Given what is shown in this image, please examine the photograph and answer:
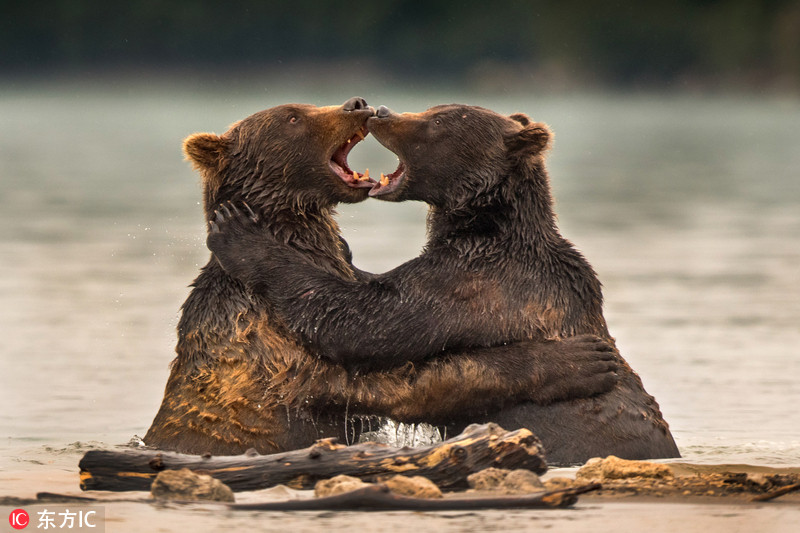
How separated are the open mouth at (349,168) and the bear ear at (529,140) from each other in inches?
33.6

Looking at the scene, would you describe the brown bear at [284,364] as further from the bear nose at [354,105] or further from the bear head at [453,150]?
the bear head at [453,150]

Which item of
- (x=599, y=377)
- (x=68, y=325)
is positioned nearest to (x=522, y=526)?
(x=599, y=377)

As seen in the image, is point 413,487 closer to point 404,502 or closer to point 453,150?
point 404,502

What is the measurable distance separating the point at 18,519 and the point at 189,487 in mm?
760

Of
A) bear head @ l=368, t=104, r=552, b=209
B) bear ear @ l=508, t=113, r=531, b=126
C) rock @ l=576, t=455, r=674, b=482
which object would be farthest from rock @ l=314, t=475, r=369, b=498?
bear ear @ l=508, t=113, r=531, b=126

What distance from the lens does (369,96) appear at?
66.4 meters

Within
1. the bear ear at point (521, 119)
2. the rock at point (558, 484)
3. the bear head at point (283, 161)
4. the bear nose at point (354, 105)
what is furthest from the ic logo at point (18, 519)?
the bear ear at point (521, 119)

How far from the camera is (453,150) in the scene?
356 inches

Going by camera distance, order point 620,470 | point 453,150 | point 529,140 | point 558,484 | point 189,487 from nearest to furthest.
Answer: point 189,487 → point 558,484 → point 620,470 → point 529,140 → point 453,150

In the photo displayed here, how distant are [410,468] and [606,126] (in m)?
56.3

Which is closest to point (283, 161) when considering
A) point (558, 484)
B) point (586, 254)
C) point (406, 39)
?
point (558, 484)

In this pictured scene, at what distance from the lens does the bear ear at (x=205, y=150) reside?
29.5 feet

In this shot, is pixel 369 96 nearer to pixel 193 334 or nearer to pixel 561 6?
pixel 561 6

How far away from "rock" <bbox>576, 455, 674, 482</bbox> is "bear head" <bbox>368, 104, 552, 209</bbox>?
1932 millimetres
